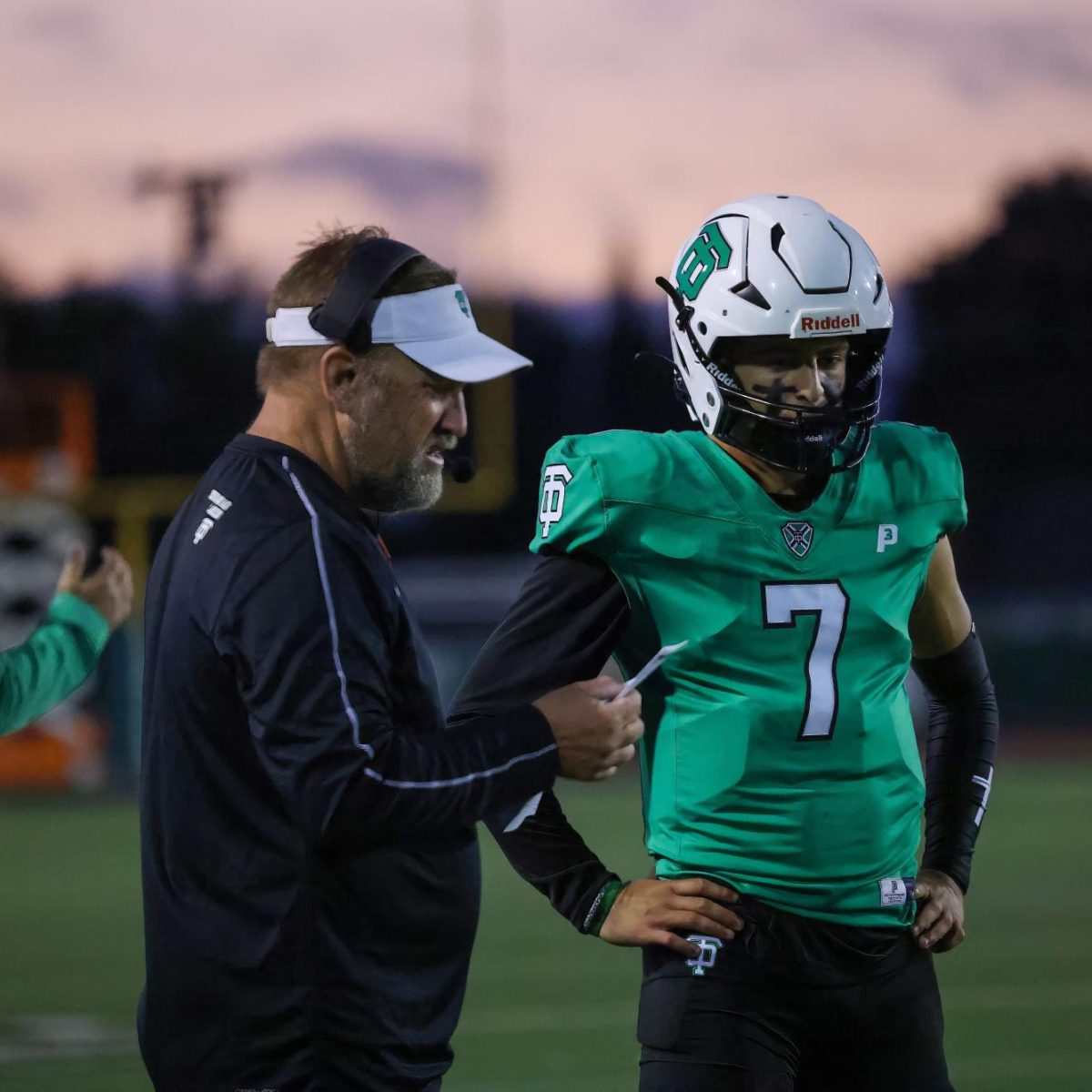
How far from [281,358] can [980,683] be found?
1.25m

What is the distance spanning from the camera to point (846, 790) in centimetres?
271

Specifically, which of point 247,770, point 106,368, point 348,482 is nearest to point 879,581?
point 348,482

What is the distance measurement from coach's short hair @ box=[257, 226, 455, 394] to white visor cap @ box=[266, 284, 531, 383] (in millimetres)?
11

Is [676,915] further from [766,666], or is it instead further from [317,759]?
[317,759]

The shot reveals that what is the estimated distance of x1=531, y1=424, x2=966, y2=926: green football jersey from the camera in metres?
2.70

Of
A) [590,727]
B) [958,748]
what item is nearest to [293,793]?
[590,727]

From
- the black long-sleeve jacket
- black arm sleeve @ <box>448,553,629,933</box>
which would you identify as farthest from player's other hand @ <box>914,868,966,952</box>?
the black long-sleeve jacket

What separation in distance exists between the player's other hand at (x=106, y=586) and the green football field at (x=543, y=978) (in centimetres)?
168

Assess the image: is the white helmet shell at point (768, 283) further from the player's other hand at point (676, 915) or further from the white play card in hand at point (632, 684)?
the player's other hand at point (676, 915)

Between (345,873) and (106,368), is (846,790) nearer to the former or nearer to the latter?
(345,873)

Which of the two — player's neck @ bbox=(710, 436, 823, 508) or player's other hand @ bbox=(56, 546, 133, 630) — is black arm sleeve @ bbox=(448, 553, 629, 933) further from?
player's other hand @ bbox=(56, 546, 133, 630)

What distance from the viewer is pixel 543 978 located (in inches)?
264

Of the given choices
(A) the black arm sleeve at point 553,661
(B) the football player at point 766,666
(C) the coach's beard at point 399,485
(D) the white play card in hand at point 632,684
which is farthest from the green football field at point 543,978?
(C) the coach's beard at point 399,485

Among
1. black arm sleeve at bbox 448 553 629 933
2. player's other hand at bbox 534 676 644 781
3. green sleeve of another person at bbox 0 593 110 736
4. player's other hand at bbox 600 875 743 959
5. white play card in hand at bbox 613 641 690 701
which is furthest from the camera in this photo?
green sleeve of another person at bbox 0 593 110 736
